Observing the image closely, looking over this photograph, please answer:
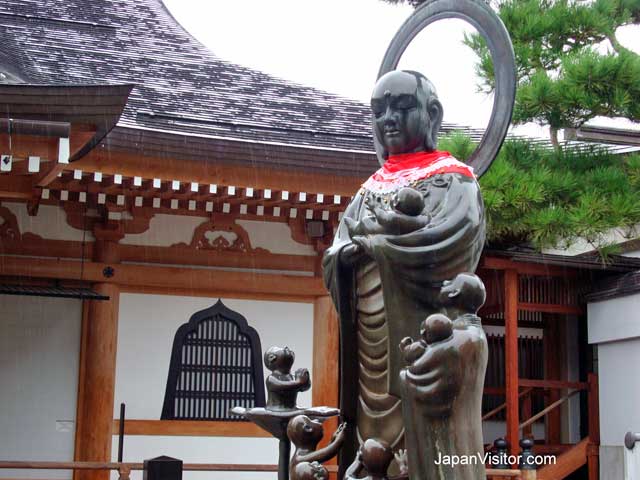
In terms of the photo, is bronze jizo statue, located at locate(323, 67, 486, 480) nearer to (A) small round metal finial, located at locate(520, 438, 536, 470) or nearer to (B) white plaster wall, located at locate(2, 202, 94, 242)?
(B) white plaster wall, located at locate(2, 202, 94, 242)

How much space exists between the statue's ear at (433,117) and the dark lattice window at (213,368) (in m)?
5.74

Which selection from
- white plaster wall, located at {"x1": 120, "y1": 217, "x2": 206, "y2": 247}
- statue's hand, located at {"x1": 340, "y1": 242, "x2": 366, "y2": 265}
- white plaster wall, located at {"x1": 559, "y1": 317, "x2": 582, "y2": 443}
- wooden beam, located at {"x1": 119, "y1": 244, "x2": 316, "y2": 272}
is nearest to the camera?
statue's hand, located at {"x1": 340, "y1": 242, "x2": 366, "y2": 265}

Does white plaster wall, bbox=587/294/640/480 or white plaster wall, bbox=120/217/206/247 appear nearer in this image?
white plaster wall, bbox=120/217/206/247

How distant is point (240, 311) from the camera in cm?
1018

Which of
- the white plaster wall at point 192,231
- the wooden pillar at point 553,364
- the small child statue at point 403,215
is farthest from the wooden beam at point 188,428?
the small child statue at point 403,215

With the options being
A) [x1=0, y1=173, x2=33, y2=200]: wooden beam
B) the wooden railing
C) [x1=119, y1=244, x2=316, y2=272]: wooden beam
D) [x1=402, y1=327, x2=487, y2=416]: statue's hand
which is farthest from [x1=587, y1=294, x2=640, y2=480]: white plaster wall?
[x1=402, y1=327, x2=487, y2=416]: statue's hand

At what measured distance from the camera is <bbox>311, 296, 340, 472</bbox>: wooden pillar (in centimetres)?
1014

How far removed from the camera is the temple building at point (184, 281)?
9.29m

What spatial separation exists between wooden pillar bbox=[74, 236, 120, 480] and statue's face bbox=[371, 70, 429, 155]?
564 centimetres

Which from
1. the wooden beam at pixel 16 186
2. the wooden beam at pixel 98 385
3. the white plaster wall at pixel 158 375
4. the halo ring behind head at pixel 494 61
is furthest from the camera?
the white plaster wall at pixel 158 375

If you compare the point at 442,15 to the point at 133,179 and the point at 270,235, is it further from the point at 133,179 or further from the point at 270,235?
the point at 270,235

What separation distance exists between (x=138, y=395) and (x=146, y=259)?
4.22ft

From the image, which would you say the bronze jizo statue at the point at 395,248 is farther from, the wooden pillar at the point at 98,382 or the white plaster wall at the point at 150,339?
the white plaster wall at the point at 150,339

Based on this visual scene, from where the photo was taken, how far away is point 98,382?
952 cm
